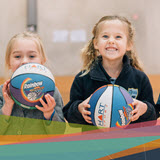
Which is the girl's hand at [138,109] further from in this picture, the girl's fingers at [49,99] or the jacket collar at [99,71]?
the girl's fingers at [49,99]

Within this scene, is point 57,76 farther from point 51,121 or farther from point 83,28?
point 51,121

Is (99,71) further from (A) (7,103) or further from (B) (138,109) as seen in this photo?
(A) (7,103)

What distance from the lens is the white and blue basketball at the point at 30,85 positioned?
1432 mm

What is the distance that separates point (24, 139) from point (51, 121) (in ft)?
0.53

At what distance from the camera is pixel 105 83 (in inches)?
65.2

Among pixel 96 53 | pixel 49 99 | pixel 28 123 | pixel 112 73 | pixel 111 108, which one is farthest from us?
pixel 96 53

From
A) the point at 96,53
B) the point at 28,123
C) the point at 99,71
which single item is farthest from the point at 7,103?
the point at 96,53

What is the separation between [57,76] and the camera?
337 centimetres

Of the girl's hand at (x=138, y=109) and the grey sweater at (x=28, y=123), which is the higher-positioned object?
the girl's hand at (x=138, y=109)

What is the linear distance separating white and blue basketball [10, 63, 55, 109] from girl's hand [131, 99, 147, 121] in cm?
42

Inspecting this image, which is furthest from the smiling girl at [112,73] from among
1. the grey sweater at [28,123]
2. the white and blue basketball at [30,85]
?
the white and blue basketball at [30,85]

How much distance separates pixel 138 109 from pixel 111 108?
187 millimetres

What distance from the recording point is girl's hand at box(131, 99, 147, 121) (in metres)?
1.43

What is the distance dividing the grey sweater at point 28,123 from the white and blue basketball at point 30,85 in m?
0.13
